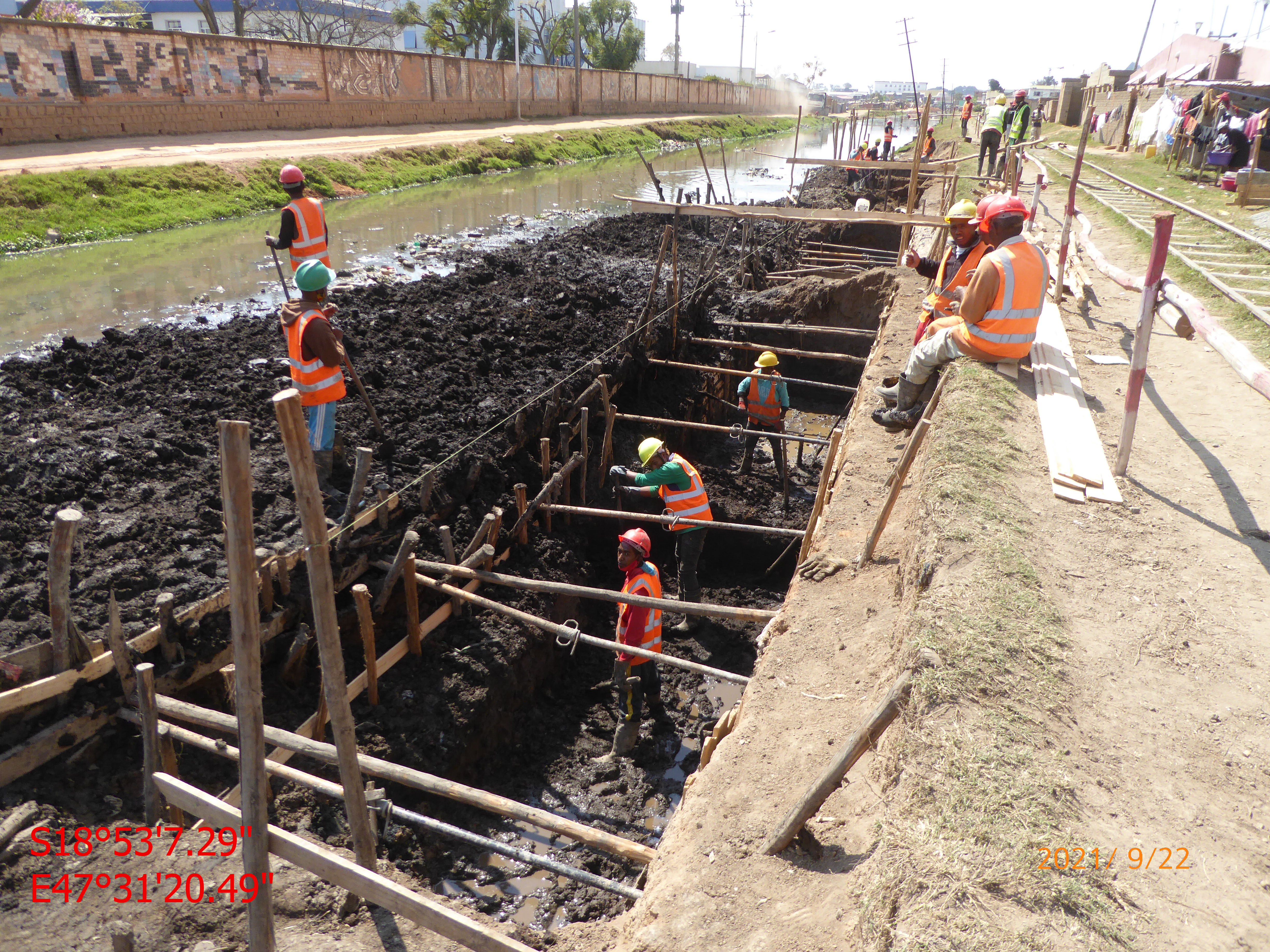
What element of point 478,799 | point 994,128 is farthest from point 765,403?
point 994,128

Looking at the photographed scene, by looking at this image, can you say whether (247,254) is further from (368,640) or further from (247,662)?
(247,662)

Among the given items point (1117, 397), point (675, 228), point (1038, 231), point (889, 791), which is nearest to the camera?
point (889, 791)

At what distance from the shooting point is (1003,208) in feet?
20.3

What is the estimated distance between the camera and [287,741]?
335 cm

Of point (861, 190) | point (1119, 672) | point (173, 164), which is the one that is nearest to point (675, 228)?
point (1119, 672)

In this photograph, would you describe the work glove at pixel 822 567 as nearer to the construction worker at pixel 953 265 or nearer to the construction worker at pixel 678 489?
the construction worker at pixel 678 489

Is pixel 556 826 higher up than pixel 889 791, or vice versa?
pixel 889 791

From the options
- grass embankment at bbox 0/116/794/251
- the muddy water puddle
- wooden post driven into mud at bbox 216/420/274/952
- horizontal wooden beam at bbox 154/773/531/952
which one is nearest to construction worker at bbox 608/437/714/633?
horizontal wooden beam at bbox 154/773/531/952

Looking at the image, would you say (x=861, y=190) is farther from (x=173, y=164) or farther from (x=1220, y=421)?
(x=1220, y=421)

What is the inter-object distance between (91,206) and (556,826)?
18.6m

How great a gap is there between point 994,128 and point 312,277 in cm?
1832

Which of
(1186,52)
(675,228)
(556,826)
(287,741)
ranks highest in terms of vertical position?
(1186,52)

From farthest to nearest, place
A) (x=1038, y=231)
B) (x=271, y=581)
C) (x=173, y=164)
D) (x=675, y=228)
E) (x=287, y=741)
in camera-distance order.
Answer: (x=173, y=164), (x=1038, y=231), (x=675, y=228), (x=271, y=581), (x=287, y=741)
